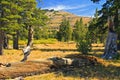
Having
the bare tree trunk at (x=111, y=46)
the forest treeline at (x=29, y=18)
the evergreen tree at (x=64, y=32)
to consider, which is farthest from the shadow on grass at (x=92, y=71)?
the evergreen tree at (x=64, y=32)

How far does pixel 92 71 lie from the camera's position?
2016 centimetres

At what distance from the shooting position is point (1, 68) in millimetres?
18219

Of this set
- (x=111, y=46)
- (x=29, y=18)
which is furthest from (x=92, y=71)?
(x=29, y=18)

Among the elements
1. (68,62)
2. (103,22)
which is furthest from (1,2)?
(68,62)

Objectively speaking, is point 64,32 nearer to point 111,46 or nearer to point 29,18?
point 29,18

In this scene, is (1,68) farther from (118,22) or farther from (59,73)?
(118,22)

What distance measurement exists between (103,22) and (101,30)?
67.9 inches

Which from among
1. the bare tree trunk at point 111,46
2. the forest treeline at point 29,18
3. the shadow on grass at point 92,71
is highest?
the forest treeline at point 29,18

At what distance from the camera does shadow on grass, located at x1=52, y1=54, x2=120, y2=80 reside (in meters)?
Answer: 19.0

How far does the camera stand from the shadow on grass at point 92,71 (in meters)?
19.0

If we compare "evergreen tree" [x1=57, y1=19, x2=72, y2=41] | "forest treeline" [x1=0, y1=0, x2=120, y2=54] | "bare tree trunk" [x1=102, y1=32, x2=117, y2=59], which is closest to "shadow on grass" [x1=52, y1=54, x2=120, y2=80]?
"bare tree trunk" [x1=102, y1=32, x2=117, y2=59]

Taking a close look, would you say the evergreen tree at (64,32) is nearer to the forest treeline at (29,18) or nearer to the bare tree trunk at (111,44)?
the forest treeline at (29,18)

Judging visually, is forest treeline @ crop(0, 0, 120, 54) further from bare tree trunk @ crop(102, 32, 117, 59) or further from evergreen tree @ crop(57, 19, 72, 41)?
evergreen tree @ crop(57, 19, 72, 41)

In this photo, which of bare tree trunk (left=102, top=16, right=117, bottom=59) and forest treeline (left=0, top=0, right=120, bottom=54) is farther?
forest treeline (left=0, top=0, right=120, bottom=54)
